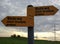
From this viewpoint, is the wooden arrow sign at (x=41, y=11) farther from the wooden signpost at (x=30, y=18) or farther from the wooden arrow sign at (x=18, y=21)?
the wooden arrow sign at (x=18, y=21)

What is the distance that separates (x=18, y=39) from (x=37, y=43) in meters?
5.01

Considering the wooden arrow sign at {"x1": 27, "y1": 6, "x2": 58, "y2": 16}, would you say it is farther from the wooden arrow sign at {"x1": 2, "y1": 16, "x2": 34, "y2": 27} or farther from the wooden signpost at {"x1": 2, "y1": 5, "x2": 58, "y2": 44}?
the wooden arrow sign at {"x1": 2, "y1": 16, "x2": 34, "y2": 27}

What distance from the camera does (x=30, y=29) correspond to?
23.7 feet

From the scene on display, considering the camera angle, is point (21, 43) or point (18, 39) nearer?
point (21, 43)

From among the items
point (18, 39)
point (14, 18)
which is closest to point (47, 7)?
point (14, 18)

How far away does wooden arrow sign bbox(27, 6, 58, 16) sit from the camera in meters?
7.14

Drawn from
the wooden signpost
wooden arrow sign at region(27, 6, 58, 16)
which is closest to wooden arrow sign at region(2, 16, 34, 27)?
the wooden signpost

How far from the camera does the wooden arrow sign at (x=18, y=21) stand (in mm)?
7180

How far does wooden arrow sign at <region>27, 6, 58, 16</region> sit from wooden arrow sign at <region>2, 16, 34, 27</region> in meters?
0.19

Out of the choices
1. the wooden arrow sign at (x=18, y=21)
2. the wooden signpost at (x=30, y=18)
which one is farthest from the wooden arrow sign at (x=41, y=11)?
the wooden arrow sign at (x=18, y=21)

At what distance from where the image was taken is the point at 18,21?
725 centimetres

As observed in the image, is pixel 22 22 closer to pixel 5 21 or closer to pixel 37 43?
pixel 5 21

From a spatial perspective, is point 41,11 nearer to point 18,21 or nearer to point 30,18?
point 30,18

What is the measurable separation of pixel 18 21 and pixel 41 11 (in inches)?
31.2
